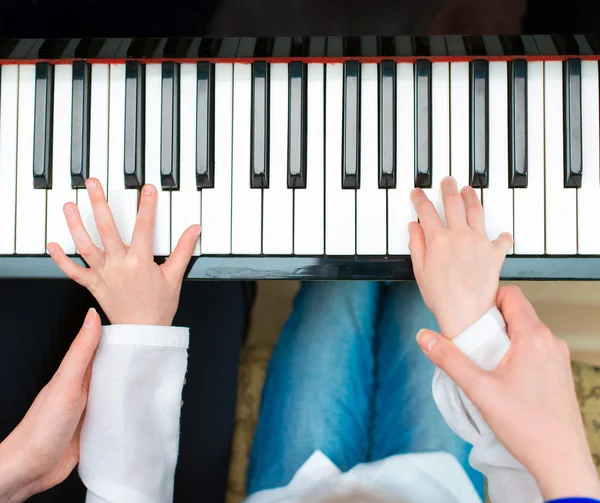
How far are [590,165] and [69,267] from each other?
2.49 feet

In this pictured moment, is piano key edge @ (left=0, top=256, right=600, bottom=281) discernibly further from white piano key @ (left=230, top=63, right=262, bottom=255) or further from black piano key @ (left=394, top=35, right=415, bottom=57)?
black piano key @ (left=394, top=35, right=415, bottom=57)

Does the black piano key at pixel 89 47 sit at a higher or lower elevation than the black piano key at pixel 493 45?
higher

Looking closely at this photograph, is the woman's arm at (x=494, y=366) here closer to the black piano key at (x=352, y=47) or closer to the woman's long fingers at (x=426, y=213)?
the woman's long fingers at (x=426, y=213)

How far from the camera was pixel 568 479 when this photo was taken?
2.21 ft

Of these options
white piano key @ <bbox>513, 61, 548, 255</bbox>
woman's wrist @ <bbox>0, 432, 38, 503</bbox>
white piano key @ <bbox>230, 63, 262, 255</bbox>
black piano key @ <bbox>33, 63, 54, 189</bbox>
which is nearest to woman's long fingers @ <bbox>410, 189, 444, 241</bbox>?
white piano key @ <bbox>513, 61, 548, 255</bbox>

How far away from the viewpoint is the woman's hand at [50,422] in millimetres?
833

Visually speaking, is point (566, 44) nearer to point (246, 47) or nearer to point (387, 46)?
point (387, 46)

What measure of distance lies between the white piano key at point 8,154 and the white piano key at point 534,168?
Answer: 0.73 m

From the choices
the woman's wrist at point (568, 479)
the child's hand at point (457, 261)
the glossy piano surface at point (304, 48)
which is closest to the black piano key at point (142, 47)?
the glossy piano surface at point (304, 48)

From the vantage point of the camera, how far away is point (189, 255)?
2.74ft

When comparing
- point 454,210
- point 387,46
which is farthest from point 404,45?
point 454,210

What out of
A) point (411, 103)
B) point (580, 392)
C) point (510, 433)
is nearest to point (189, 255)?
point (411, 103)

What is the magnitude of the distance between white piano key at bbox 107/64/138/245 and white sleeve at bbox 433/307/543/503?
1.64 feet

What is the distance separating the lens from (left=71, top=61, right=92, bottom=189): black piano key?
83 centimetres
